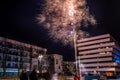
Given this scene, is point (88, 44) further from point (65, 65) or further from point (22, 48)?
point (22, 48)

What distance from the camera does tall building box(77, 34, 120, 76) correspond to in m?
127

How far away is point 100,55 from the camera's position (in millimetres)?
133000

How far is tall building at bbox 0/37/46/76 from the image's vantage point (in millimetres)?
78812

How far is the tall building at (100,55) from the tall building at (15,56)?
44050mm

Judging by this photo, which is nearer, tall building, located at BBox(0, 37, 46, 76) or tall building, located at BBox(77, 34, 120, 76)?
tall building, located at BBox(0, 37, 46, 76)

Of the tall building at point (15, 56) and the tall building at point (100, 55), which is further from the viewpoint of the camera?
the tall building at point (100, 55)

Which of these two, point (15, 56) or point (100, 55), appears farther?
point (100, 55)

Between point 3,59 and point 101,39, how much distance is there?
73538 mm

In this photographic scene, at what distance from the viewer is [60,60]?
368 ft

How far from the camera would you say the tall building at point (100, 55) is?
12738 centimetres

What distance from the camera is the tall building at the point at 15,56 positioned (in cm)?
7881

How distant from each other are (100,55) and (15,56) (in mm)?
64404

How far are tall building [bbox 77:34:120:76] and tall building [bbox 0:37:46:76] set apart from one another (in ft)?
145

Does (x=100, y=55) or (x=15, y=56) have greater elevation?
(x=100, y=55)
